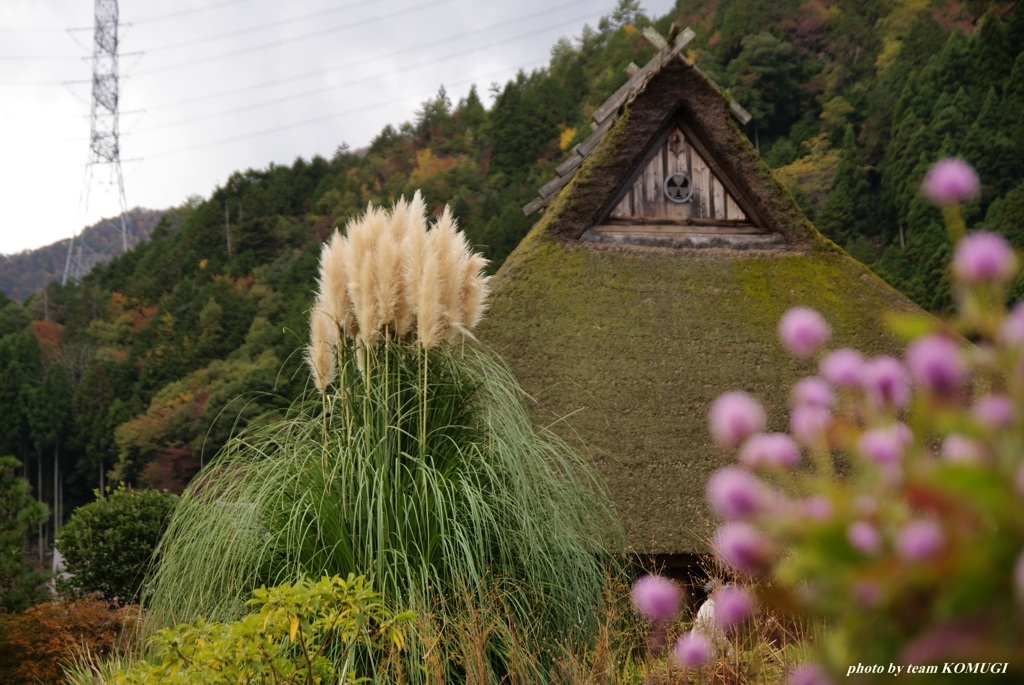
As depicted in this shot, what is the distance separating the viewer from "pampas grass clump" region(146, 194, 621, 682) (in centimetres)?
274

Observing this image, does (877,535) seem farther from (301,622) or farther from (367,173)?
(367,173)

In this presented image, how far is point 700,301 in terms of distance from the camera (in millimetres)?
5816

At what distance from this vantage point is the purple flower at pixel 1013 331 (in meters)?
0.47

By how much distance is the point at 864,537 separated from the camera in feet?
1.58

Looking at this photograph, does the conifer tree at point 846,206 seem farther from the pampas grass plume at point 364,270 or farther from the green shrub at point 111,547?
the pampas grass plume at point 364,270

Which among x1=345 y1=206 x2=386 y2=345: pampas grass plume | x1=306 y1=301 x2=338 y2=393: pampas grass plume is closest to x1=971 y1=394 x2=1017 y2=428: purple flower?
x1=345 y1=206 x2=386 y2=345: pampas grass plume

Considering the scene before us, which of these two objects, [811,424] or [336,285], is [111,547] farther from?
[811,424]

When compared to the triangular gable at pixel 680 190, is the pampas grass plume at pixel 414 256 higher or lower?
lower

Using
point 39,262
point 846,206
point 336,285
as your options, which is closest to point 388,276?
point 336,285

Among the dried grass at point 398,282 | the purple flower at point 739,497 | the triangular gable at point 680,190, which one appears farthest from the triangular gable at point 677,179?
the purple flower at point 739,497

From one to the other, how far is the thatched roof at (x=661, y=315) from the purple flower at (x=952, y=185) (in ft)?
12.5

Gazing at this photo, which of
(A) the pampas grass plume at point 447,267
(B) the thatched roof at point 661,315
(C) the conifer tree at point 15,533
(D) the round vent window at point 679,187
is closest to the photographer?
(A) the pampas grass plume at point 447,267

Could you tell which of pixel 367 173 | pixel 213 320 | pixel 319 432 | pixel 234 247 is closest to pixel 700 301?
pixel 319 432

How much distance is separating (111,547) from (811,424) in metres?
6.56
